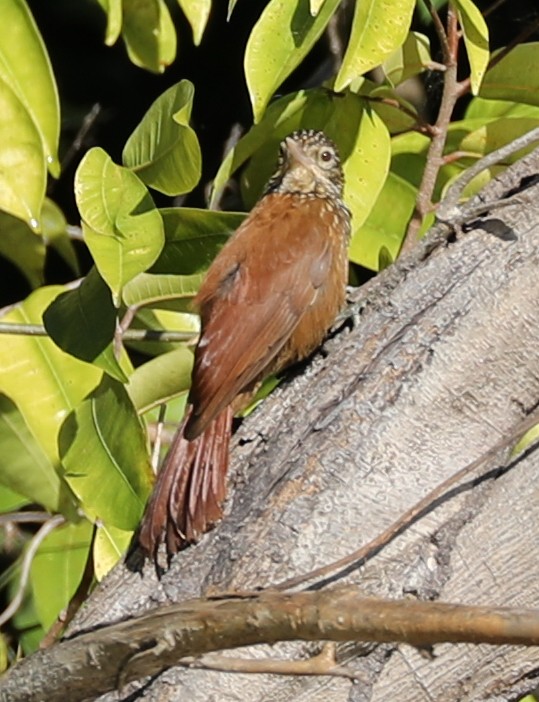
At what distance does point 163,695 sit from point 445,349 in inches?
26.4

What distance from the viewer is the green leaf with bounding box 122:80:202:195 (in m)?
2.44

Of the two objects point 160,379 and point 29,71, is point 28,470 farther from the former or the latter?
point 29,71

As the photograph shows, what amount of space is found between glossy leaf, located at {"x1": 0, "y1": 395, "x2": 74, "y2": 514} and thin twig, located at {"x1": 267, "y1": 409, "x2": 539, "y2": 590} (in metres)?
0.92

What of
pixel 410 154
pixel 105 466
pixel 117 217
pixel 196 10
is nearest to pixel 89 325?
pixel 117 217

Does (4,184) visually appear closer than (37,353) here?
Yes

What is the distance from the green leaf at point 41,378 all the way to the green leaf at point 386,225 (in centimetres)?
63

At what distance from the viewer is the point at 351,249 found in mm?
3012

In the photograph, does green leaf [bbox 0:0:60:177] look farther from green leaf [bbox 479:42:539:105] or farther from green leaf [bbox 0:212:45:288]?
green leaf [bbox 479:42:539:105]

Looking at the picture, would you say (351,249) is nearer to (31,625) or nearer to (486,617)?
(31,625)

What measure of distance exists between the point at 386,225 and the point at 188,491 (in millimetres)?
948

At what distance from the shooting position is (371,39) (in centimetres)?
227

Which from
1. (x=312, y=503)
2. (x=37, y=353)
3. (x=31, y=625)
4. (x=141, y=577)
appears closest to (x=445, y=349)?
(x=312, y=503)

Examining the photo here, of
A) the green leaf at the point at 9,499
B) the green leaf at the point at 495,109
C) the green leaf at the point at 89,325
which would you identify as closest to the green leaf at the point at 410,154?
the green leaf at the point at 495,109

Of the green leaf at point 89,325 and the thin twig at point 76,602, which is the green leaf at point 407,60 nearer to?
the green leaf at point 89,325
